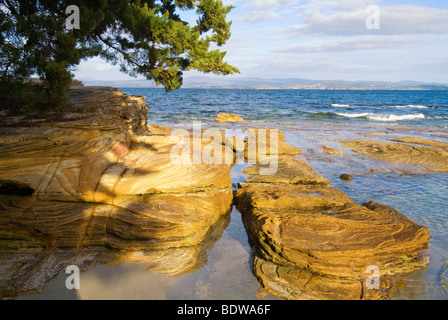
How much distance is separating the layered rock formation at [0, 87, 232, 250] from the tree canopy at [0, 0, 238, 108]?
3.11 feet

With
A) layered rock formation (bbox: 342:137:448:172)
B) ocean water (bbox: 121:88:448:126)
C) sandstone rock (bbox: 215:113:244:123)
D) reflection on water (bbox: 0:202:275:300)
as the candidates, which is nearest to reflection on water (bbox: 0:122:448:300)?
reflection on water (bbox: 0:202:275:300)

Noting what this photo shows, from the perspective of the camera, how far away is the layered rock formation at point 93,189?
561 cm

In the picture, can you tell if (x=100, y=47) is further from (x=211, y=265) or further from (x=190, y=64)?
(x=211, y=265)

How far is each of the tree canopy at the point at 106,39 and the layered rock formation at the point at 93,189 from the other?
0.95 metres

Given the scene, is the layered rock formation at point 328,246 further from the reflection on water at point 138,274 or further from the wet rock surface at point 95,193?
the wet rock surface at point 95,193

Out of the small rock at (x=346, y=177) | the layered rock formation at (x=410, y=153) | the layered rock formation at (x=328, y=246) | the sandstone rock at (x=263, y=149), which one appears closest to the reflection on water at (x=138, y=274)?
the layered rock formation at (x=328, y=246)

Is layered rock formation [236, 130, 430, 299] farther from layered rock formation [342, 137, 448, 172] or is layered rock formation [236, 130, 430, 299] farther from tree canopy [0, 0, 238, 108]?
layered rock formation [342, 137, 448, 172]

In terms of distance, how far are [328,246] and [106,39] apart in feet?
26.9

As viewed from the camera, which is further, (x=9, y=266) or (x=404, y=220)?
(x=404, y=220)

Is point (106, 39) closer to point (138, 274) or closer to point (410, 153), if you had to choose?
point (138, 274)

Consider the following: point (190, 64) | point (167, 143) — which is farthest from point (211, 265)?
point (190, 64)

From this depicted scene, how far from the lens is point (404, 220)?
6.23 metres

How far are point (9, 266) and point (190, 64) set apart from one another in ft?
22.7

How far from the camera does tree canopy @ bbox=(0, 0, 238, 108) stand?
5.92m
